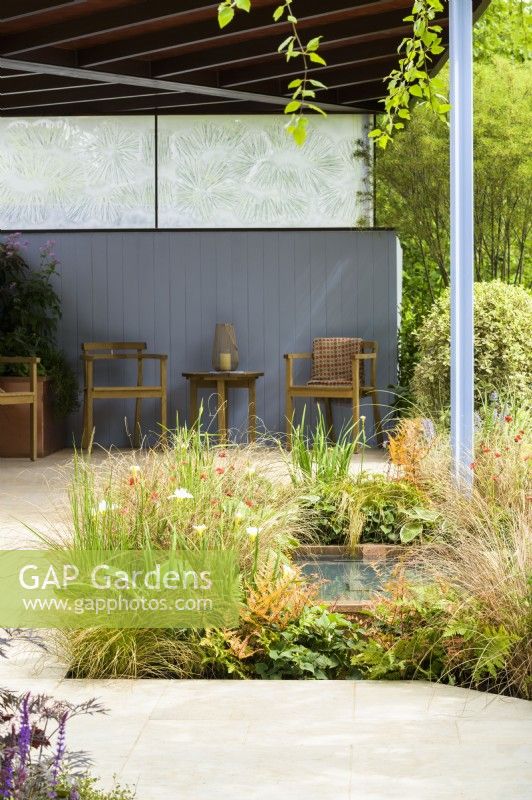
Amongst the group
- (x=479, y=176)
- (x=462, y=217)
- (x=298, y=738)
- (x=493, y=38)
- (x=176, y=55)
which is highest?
(x=493, y=38)

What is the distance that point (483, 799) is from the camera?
2311 mm

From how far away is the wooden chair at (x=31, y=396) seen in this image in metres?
8.33

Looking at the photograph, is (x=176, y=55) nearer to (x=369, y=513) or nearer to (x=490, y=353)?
(x=490, y=353)

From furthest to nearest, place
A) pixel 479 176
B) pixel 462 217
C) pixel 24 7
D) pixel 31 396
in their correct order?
pixel 479 176, pixel 31 396, pixel 24 7, pixel 462 217

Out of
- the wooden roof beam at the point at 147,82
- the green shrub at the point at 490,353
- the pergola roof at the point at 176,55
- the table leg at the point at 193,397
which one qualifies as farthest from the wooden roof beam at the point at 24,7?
the table leg at the point at 193,397

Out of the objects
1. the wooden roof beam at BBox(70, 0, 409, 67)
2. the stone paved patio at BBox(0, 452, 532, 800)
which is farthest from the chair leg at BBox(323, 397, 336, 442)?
the stone paved patio at BBox(0, 452, 532, 800)

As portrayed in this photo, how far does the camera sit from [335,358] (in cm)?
941

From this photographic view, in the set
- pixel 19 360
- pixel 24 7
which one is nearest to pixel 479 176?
pixel 19 360

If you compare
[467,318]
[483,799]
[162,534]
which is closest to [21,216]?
[467,318]

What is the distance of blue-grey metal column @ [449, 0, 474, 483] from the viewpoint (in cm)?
513

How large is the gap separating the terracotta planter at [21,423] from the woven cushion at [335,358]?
209cm

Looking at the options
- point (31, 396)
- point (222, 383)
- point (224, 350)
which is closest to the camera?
point (31, 396)

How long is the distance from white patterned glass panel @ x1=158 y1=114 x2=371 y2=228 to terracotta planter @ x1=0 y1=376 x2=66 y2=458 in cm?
186
